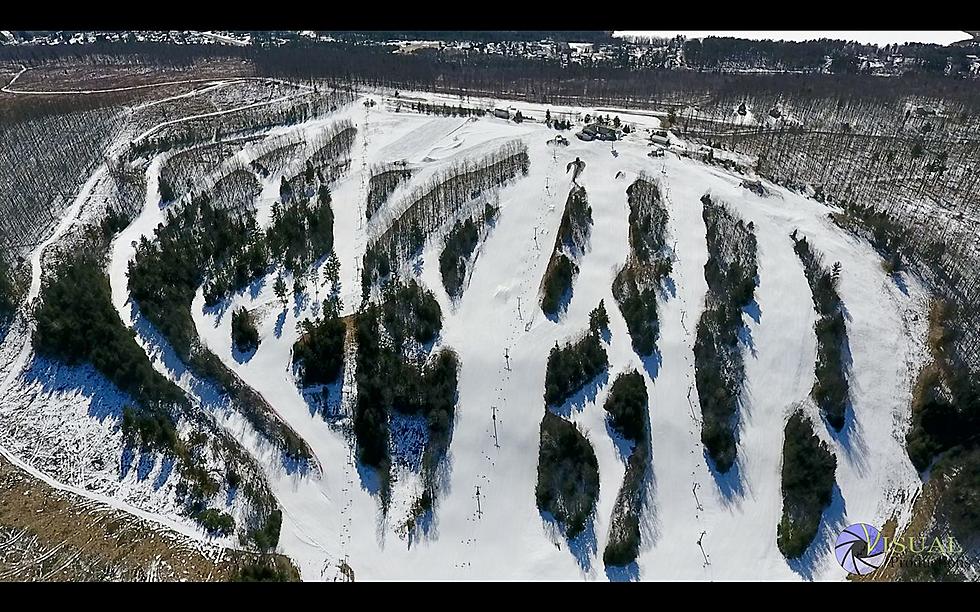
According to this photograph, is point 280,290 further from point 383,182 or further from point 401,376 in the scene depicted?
point 383,182

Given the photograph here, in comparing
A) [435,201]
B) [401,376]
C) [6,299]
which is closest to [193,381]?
[401,376]

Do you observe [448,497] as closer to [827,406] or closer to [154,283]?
[827,406]

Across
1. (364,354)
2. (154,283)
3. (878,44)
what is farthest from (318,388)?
(878,44)

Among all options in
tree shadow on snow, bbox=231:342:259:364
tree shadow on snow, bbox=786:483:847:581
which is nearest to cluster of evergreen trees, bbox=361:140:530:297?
tree shadow on snow, bbox=231:342:259:364

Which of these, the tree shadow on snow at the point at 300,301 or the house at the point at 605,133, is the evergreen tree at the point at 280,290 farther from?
the house at the point at 605,133

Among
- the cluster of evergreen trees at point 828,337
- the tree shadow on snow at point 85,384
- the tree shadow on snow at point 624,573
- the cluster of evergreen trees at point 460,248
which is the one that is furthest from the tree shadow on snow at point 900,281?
the tree shadow on snow at point 85,384

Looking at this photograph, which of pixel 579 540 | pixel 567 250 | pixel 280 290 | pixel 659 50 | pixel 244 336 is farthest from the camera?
pixel 659 50
